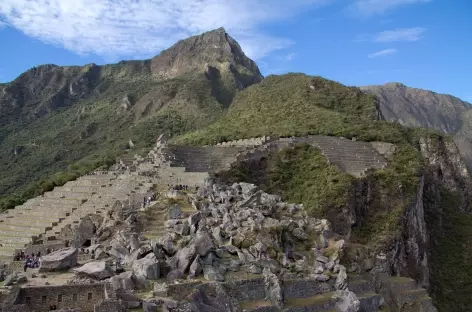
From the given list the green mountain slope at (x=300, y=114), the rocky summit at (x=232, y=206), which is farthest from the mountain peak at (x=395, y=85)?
the green mountain slope at (x=300, y=114)

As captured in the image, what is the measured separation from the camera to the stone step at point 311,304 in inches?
649

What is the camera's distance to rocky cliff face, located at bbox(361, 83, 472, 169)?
160 meters

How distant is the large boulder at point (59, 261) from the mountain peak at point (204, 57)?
356 feet

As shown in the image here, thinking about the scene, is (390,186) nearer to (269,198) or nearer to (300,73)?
(269,198)

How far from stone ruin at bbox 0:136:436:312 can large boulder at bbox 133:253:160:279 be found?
3cm

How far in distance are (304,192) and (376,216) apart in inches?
246

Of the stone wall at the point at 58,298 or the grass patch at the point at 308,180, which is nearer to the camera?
the stone wall at the point at 58,298

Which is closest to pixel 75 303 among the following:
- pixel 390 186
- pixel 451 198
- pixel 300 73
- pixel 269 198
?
pixel 269 198

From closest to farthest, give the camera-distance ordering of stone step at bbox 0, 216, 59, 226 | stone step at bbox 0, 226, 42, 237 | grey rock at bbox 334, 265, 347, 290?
grey rock at bbox 334, 265, 347, 290 → stone step at bbox 0, 226, 42, 237 → stone step at bbox 0, 216, 59, 226

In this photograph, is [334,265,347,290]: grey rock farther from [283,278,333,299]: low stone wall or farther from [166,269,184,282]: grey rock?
[166,269,184,282]: grey rock

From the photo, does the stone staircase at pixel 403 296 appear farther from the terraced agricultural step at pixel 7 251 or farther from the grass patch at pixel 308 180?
the terraced agricultural step at pixel 7 251

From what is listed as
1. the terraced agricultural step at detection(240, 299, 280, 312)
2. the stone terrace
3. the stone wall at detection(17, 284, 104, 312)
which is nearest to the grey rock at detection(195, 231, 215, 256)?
the terraced agricultural step at detection(240, 299, 280, 312)

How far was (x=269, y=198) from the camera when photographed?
1025 inches

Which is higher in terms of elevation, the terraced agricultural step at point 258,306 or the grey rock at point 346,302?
the terraced agricultural step at point 258,306
